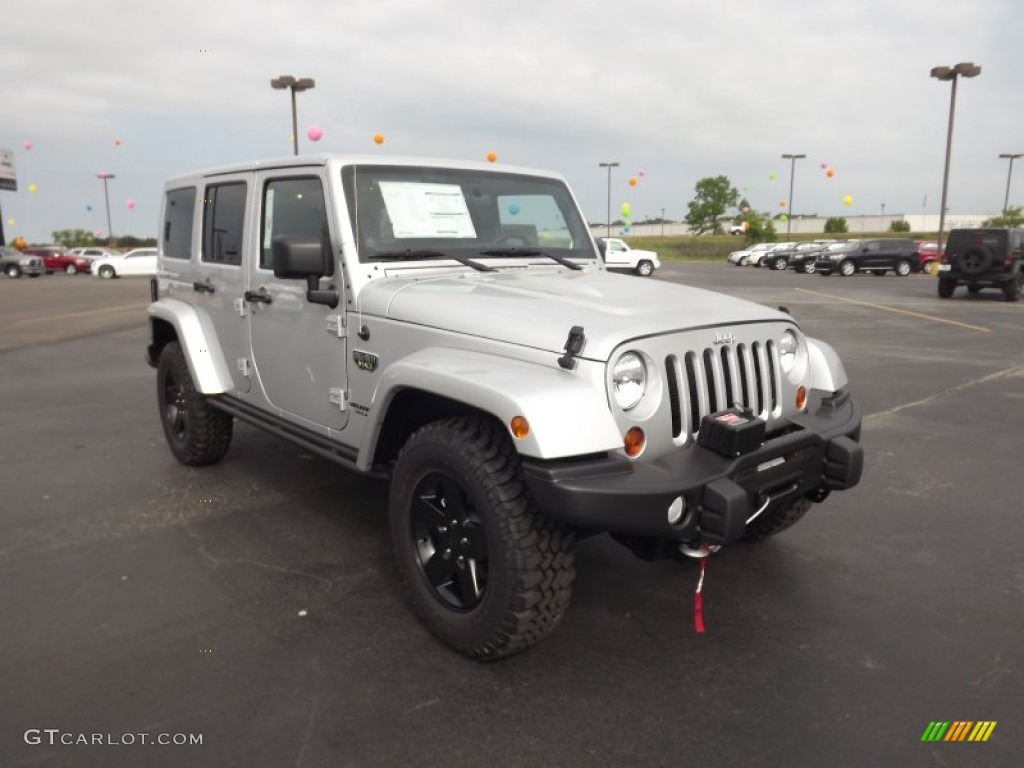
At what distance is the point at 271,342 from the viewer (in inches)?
161

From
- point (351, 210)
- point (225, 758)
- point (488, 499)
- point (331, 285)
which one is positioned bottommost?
point (225, 758)

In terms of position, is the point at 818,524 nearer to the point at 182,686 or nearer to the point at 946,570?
the point at 946,570

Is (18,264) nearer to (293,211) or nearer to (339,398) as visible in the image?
(293,211)

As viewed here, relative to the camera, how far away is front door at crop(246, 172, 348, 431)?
11.8ft

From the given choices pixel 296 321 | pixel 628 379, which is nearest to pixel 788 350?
pixel 628 379

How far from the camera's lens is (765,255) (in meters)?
42.8

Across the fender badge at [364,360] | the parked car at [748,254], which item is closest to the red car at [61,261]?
the parked car at [748,254]

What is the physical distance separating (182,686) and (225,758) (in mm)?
477

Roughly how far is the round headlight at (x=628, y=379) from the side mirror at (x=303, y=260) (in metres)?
1.46

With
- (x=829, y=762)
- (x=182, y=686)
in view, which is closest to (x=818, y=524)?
(x=829, y=762)

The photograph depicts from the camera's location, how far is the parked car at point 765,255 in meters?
42.5

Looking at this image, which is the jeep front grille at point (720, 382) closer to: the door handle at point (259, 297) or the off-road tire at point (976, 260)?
the door handle at point (259, 297)

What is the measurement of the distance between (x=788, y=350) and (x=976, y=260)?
60.6ft

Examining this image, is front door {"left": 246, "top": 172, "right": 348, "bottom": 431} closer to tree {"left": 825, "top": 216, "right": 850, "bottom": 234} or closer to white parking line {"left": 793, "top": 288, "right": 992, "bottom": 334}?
white parking line {"left": 793, "top": 288, "right": 992, "bottom": 334}
